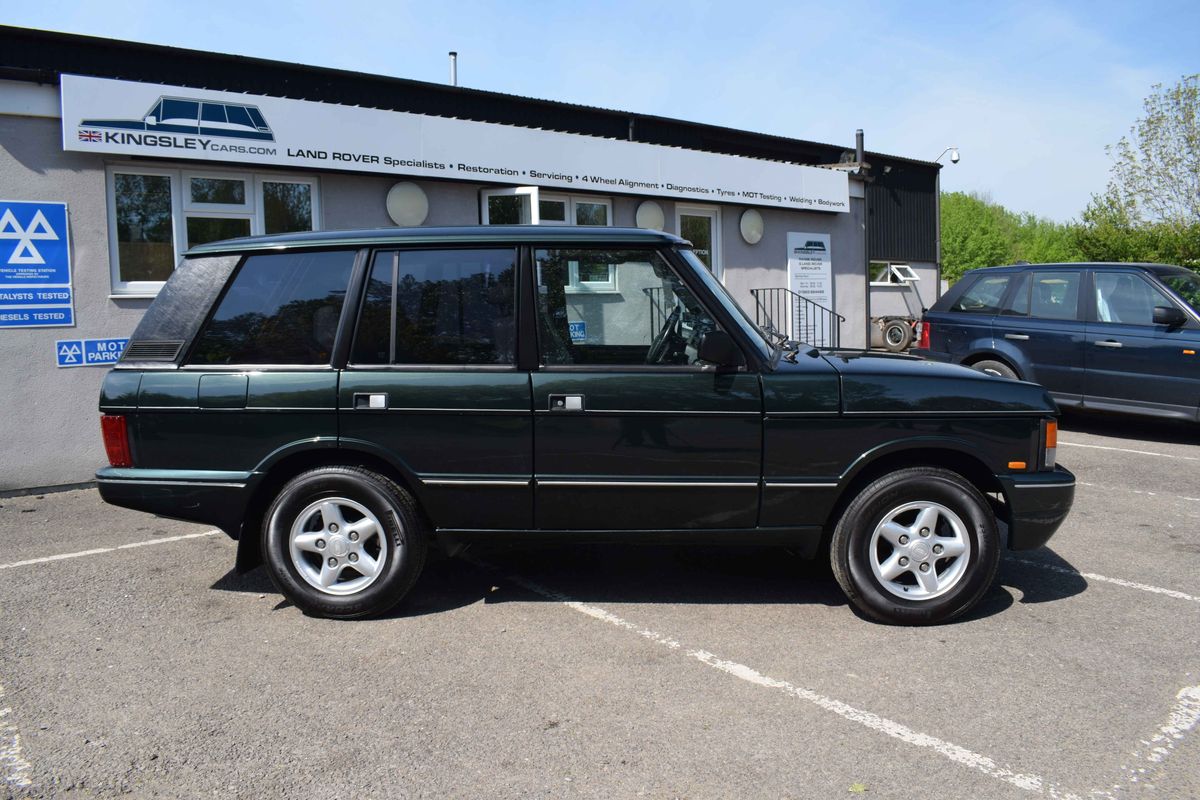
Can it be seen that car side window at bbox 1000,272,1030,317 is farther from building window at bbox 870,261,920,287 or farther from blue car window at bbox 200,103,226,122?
building window at bbox 870,261,920,287

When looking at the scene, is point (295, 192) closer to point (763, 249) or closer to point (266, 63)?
point (266, 63)

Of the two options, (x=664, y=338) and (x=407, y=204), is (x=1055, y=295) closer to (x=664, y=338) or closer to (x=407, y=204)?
(x=407, y=204)

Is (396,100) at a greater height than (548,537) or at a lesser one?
greater

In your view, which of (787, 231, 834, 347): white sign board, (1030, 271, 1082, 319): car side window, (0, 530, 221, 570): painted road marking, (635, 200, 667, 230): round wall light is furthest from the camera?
(787, 231, 834, 347): white sign board

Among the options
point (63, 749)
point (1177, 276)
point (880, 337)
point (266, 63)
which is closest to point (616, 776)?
point (63, 749)

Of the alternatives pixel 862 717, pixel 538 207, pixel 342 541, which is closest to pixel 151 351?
pixel 342 541

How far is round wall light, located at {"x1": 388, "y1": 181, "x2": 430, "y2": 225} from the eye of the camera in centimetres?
997

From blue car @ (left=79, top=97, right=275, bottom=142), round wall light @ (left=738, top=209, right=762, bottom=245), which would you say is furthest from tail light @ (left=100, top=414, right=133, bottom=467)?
round wall light @ (left=738, top=209, right=762, bottom=245)

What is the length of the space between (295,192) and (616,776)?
312 inches

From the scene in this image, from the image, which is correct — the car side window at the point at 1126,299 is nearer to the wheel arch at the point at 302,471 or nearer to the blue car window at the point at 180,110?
the wheel arch at the point at 302,471

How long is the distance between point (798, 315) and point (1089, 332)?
5634mm

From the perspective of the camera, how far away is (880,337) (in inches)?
747

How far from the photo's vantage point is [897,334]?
18938mm

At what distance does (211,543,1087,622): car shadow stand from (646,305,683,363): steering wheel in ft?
3.47
